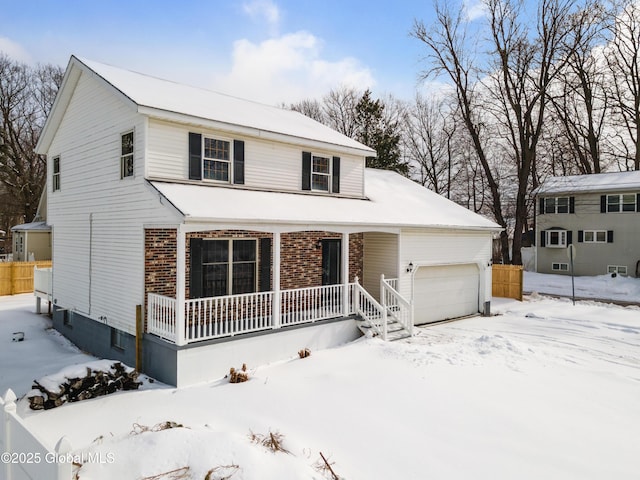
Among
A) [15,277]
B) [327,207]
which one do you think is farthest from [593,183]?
[15,277]

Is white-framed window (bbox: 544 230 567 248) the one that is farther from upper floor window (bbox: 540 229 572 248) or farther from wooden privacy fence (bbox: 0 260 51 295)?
wooden privacy fence (bbox: 0 260 51 295)

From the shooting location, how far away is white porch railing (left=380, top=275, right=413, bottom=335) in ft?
40.8

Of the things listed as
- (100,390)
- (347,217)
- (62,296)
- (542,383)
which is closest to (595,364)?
(542,383)

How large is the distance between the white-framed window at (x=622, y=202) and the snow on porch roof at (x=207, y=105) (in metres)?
20.0

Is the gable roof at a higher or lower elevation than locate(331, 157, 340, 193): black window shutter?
higher

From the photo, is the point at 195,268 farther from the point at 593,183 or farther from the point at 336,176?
the point at 593,183

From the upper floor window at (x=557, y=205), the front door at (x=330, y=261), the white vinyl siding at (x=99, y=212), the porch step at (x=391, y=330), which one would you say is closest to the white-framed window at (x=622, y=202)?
the upper floor window at (x=557, y=205)

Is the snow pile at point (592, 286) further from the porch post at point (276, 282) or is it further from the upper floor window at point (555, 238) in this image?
the porch post at point (276, 282)

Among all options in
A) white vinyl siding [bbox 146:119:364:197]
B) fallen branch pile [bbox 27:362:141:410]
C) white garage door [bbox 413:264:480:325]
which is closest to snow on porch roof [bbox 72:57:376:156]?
white vinyl siding [bbox 146:119:364:197]

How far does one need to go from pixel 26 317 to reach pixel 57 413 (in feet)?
36.1

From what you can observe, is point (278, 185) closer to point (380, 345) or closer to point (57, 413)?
point (380, 345)

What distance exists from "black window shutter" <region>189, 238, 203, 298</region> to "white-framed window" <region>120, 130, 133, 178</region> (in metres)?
2.42

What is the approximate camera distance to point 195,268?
10781mm

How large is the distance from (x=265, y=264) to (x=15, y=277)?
17.0m
